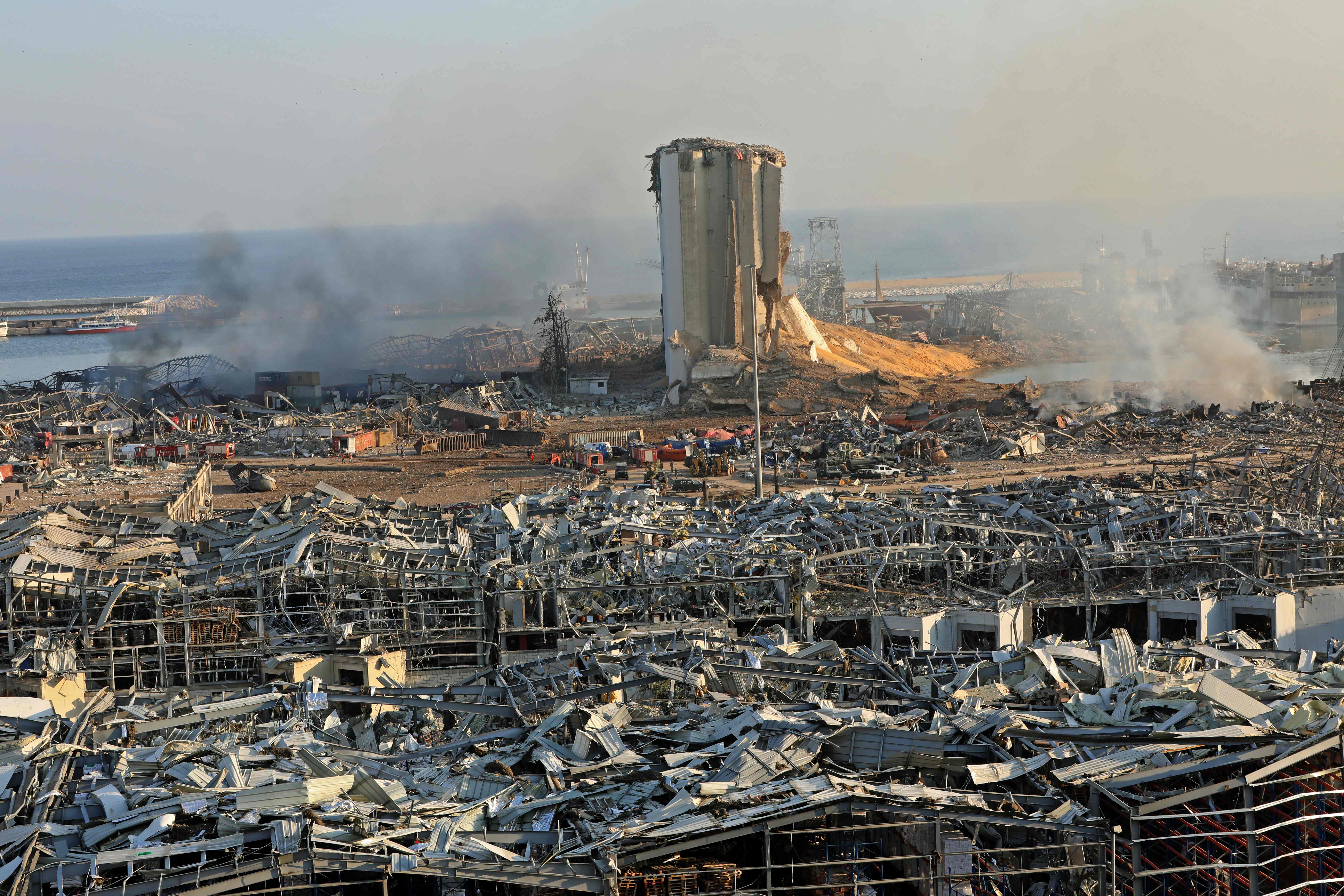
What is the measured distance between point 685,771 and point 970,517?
10146mm

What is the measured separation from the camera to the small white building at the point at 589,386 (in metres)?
48.1

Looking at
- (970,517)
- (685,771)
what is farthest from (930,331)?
(685,771)

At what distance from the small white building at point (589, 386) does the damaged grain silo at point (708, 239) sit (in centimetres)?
252

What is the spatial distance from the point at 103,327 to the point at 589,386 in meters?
79.1

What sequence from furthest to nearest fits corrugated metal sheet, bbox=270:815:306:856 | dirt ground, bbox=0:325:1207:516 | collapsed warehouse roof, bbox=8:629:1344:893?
dirt ground, bbox=0:325:1207:516 → collapsed warehouse roof, bbox=8:629:1344:893 → corrugated metal sheet, bbox=270:815:306:856

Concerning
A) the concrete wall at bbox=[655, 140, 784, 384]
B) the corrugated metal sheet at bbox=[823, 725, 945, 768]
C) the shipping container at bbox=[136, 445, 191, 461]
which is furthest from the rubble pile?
the concrete wall at bbox=[655, 140, 784, 384]

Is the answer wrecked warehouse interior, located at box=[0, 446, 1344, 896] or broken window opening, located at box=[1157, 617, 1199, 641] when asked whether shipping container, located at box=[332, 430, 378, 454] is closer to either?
wrecked warehouse interior, located at box=[0, 446, 1344, 896]

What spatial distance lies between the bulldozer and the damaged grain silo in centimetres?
1698

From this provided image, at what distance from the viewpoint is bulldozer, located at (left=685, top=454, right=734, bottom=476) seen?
2938cm

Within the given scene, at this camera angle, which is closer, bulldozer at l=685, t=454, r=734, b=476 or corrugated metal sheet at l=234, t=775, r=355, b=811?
corrugated metal sheet at l=234, t=775, r=355, b=811

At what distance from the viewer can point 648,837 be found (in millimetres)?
7805

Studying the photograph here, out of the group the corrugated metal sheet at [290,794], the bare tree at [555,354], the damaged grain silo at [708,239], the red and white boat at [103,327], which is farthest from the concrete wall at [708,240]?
the red and white boat at [103,327]

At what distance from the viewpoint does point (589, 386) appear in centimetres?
4850

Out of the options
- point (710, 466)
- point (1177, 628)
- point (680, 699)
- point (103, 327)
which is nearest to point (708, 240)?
point (710, 466)
